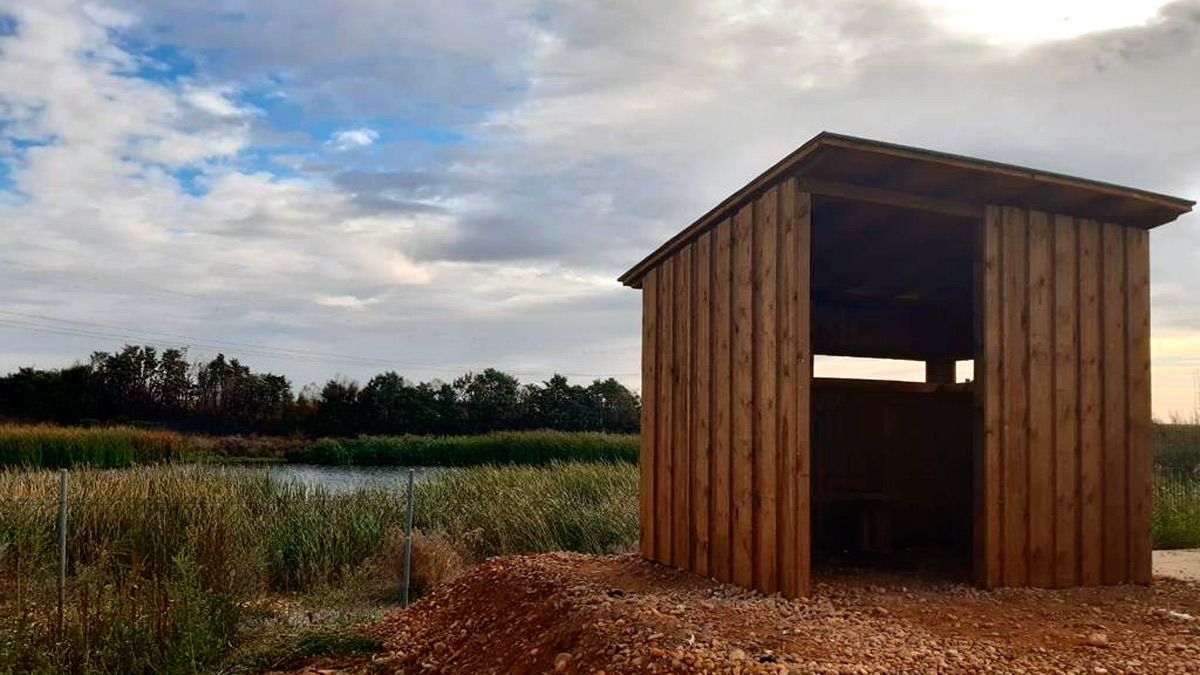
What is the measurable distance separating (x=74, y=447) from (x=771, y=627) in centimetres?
1873

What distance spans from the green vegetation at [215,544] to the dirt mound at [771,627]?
1.04m

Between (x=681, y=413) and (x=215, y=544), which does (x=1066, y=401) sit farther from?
(x=215, y=544)

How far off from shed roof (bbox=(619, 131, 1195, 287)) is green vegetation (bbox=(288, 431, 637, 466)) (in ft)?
51.3

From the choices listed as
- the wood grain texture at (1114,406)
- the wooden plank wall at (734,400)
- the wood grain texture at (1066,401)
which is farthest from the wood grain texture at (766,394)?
the wood grain texture at (1114,406)

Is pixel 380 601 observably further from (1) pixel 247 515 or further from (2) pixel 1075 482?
(2) pixel 1075 482

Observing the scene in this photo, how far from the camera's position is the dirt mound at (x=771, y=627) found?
13.9 ft

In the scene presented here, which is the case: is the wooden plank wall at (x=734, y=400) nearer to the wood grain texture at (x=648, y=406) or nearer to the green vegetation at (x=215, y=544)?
the wood grain texture at (x=648, y=406)

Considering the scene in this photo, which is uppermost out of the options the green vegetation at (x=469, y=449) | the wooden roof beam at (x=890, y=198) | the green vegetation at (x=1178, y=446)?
the wooden roof beam at (x=890, y=198)

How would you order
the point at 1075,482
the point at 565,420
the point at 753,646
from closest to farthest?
the point at 753,646
the point at 1075,482
the point at 565,420

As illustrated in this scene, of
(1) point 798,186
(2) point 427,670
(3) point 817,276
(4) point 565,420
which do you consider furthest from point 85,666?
(4) point 565,420

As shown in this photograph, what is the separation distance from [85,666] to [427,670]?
1.85 metres

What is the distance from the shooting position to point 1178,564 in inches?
303

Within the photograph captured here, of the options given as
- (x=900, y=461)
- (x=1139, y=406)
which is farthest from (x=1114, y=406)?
(x=900, y=461)

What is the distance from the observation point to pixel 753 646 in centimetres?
427
